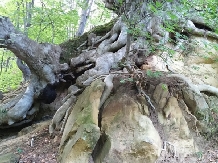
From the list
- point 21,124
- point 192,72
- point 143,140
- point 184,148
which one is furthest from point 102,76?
point 21,124

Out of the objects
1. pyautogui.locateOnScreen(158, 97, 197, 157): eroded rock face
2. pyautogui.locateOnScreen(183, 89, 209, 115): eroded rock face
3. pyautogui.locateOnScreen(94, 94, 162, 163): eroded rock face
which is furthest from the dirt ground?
pyautogui.locateOnScreen(183, 89, 209, 115): eroded rock face

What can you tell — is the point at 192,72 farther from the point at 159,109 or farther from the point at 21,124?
the point at 21,124

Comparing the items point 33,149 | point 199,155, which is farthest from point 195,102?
point 33,149

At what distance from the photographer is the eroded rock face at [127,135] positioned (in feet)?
13.0

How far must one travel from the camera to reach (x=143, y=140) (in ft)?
13.1

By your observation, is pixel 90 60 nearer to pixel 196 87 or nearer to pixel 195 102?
pixel 196 87

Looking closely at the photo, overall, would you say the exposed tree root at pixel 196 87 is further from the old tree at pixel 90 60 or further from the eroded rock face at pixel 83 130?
the eroded rock face at pixel 83 130

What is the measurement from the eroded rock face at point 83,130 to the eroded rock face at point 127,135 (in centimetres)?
27

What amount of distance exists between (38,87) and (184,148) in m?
4.41

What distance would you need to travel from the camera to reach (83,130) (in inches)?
158

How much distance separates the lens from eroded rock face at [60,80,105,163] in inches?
156

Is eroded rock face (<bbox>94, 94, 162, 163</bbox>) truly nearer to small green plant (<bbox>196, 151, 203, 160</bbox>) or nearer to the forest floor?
the forest floor

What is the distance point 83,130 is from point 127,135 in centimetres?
80

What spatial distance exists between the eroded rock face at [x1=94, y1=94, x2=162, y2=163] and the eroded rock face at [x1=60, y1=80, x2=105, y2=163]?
0.87ft
